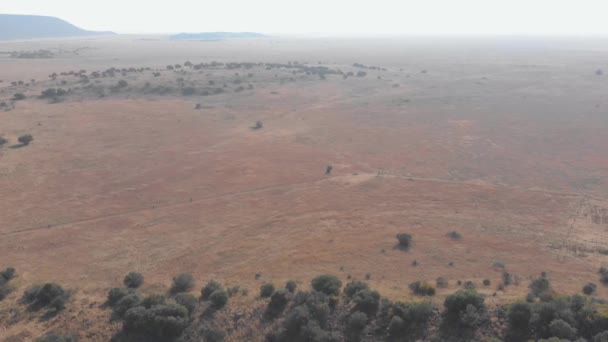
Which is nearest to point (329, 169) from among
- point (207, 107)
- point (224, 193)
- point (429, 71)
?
point (224, 193)

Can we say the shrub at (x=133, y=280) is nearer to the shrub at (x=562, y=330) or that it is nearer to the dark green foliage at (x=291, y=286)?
the dark green foliage at (x=291, y=286)

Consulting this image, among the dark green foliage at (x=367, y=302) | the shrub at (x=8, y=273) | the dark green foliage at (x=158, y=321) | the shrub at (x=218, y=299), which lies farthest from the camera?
the shrub at (x=8, y=273)

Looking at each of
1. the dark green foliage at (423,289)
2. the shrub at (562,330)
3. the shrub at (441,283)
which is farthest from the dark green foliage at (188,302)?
the shrub at (562,330)

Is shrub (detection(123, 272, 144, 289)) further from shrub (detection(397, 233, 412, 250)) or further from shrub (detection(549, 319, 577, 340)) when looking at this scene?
shrub (detection(549, 319, 577, 340))

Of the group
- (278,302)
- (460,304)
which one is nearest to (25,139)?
(278,302)

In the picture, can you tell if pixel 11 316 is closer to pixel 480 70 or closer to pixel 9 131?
pixel 9 131
